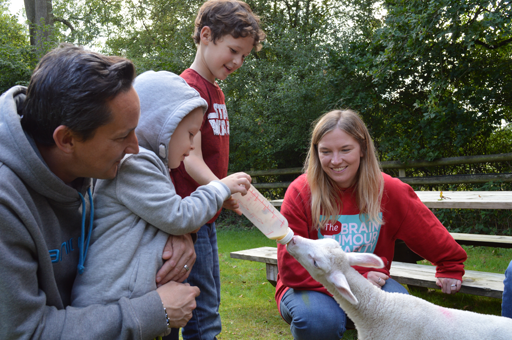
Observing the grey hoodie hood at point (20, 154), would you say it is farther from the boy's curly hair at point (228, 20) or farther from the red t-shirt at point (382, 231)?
the red t-shirt at point (382, 231)

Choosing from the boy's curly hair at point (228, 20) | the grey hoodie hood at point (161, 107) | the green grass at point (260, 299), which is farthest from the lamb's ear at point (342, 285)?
the green grass at point (260, 299)

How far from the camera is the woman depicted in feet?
8.71

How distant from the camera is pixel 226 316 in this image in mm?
4375

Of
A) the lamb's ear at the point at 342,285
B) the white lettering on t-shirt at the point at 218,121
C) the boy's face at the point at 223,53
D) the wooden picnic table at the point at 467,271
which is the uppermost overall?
the boy's face at the point at 223,53

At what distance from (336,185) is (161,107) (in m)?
1.48

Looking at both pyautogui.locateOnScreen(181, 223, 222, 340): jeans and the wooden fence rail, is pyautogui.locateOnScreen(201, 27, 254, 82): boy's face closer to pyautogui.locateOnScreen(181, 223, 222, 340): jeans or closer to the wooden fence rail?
pyautogui.locateOnScreen(181, 223, 222, 340): jeans

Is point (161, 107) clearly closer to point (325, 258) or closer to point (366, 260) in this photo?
point (325, 258)

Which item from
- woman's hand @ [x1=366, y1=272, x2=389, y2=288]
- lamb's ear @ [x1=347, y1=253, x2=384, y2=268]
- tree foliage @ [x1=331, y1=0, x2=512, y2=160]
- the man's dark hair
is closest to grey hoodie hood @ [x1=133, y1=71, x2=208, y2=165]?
the man's dark hair

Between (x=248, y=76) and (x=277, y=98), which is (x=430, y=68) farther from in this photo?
(x=248, y=76)

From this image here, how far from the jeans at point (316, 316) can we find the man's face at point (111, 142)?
1569 mm

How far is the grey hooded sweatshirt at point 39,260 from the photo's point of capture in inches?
49.7

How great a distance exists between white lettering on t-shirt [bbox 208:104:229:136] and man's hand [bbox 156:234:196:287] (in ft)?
3.02

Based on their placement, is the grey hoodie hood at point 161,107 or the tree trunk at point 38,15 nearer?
the grey hoodie hood at point 161,107

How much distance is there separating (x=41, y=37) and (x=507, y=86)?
10711mm
